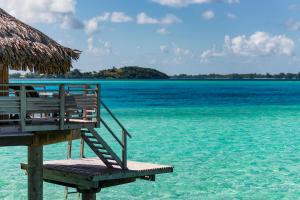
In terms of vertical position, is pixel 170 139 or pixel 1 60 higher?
pixel 1 60

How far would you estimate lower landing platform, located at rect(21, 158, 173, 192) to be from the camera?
42.1ft

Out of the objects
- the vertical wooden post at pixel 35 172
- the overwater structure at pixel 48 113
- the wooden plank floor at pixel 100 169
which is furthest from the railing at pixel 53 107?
the wooden plank floor at pixel 100 169

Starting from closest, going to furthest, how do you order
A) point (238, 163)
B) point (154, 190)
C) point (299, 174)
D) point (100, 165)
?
1. point (100, 165)
2. point (154, 190)
3. point (299, 174)
4. point (238, 163)

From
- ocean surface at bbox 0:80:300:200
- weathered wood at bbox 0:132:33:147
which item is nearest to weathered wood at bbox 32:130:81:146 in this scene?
weathered wood at bbox 0:132:33:147

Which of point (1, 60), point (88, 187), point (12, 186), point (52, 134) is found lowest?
point (12, 186)

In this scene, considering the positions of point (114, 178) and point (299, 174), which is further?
point (299, 174)

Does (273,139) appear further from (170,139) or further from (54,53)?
(54,53)

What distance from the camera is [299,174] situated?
22562 millimetres

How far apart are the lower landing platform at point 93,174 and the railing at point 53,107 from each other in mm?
1161

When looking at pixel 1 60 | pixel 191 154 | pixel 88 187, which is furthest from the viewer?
pixel 191 154

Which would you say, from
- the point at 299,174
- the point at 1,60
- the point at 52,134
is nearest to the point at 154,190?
the point at 299,174

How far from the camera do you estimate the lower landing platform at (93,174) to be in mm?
12836

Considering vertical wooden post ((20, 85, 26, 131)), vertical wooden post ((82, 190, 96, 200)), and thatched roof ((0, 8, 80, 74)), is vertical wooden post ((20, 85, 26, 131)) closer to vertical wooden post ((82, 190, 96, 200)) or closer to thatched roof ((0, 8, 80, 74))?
thatched roof ((0, 8, 80, 74))

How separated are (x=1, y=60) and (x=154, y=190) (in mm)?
9196
